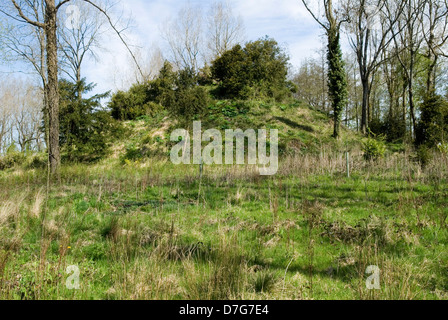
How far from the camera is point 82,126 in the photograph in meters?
14.1

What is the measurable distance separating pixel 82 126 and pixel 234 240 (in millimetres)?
13084

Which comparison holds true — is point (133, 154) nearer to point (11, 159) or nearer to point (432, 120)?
point (11, 159)

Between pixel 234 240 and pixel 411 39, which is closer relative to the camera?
pixel 234 240

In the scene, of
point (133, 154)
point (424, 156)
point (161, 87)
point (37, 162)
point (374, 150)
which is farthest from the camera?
point (161, 87)

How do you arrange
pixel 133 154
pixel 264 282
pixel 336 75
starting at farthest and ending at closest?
pixel 336 75 → pixel 133 154 → pixel 264 282

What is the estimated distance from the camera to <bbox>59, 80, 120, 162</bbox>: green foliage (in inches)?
540

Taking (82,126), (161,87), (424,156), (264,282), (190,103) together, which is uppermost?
(161,87)

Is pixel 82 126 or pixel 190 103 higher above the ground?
pixel 190 103

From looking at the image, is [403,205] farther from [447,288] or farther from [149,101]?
[149,101]

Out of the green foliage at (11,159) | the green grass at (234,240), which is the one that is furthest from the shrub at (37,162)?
the green grass at (234,240)

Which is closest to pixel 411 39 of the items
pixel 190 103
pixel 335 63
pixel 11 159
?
pixel 335 63

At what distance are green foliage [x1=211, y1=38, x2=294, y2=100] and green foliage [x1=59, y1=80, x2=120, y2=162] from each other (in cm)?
861

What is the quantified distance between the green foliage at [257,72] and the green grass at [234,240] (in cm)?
1189

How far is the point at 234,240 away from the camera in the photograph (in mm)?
3465
